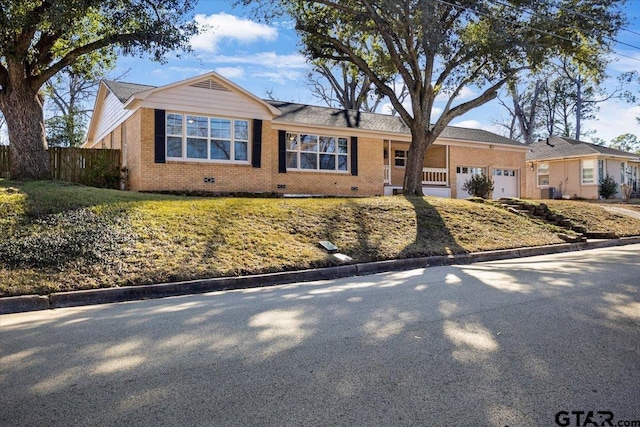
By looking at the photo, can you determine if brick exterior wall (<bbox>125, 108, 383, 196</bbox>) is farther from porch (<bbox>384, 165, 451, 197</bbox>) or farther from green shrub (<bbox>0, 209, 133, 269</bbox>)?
green shrub (<bbox>0, 209, 133, 269</bbox>)

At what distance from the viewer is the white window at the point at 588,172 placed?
A: 29.5m

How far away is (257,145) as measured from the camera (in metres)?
17.8

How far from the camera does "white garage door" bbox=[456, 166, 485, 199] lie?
2492cm

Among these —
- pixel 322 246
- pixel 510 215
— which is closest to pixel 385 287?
pixel 322 246

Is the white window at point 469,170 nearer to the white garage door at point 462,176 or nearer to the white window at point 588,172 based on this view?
the white garage door at point 462,176

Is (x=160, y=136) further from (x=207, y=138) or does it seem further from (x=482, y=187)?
(x=482, y=187)

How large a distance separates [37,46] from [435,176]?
18490 millimetres

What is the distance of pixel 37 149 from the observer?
1431 cm

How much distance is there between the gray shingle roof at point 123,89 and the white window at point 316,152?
647 centimetres

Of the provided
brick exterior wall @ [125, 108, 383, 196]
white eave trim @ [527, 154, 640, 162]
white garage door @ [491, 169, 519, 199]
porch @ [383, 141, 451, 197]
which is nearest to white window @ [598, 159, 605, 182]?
white eave trim @ [527, 154, 640, 162]

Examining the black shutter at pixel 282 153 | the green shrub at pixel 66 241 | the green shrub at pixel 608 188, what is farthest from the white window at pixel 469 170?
the green shrub at pixel 66 241

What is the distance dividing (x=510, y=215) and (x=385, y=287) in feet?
33.3
